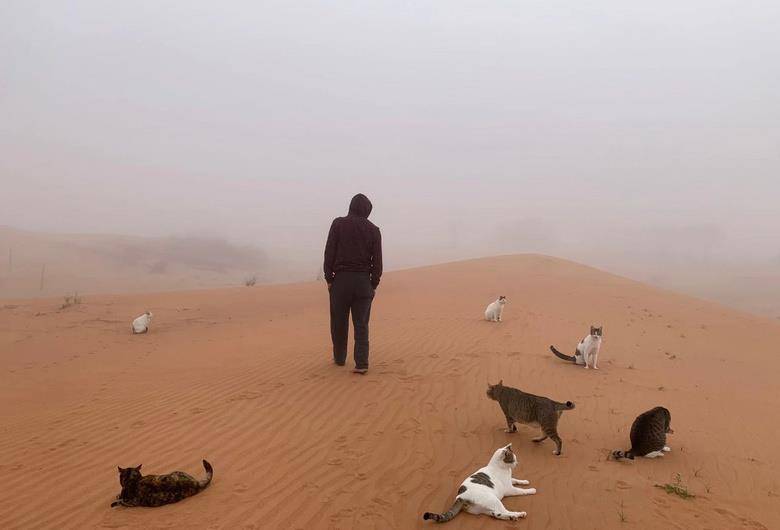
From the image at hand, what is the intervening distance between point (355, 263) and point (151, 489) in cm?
371

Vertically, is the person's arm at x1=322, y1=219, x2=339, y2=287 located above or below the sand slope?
above

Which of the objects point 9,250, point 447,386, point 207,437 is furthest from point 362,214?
point 9,250

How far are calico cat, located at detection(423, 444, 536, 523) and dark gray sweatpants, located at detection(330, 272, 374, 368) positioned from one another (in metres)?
3.36

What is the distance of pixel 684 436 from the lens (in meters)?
5.03

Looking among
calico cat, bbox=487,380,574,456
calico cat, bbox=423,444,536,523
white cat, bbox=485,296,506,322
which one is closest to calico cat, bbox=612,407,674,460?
calico cat, bbox=487,380,574,456

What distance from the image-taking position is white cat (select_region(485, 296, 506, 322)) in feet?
38.1

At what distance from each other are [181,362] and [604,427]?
705 centimetres

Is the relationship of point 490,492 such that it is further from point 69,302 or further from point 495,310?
point 69,302

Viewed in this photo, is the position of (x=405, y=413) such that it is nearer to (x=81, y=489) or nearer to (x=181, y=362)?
(x=81, y=489)

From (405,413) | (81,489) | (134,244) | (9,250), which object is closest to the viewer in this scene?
(81,489)

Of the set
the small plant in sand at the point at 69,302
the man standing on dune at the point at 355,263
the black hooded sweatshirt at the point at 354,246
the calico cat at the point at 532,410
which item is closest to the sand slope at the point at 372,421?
the calico cat at the point at 532,410

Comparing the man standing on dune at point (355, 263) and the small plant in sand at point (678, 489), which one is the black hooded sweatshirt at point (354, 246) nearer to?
the man standing on dune at point (355, 263)

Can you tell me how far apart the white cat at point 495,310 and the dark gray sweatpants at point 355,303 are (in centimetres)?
553

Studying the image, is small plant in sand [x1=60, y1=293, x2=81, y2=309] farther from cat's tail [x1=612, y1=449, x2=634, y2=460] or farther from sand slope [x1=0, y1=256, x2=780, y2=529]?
cat's tail [x1=612, y1=449, x2=634, y2=460]
